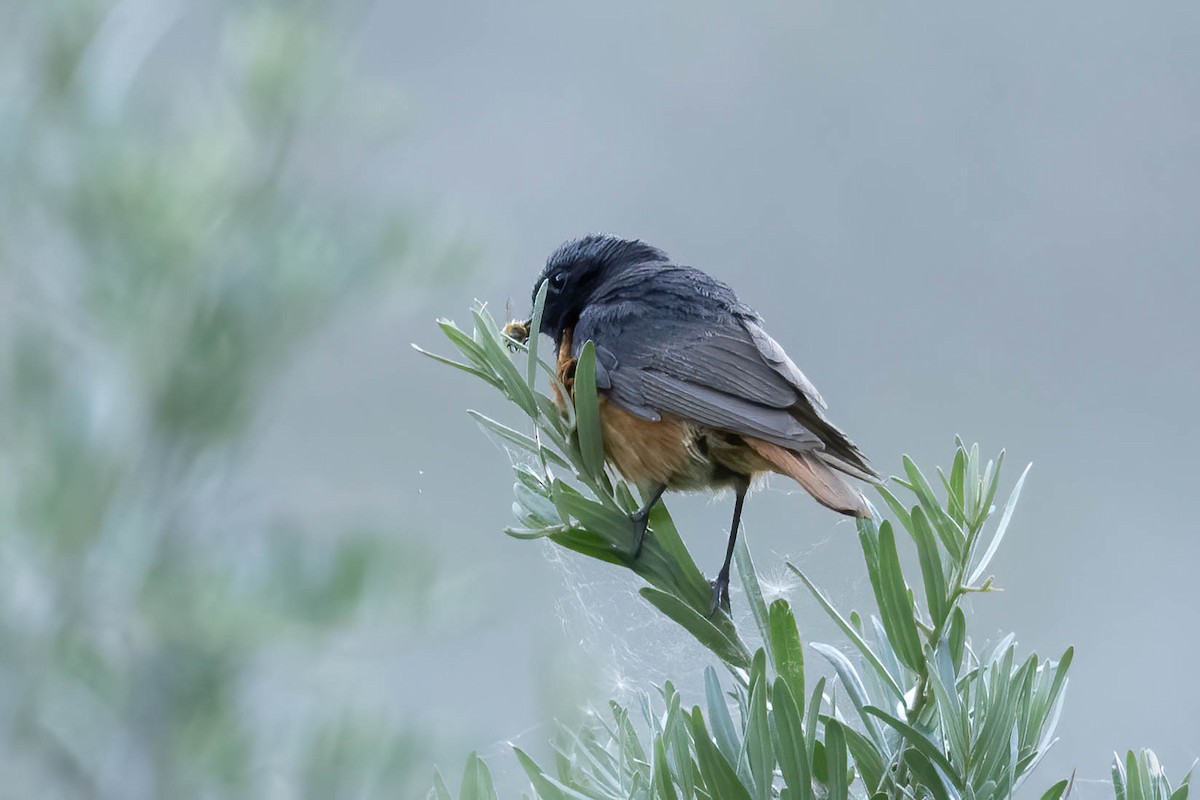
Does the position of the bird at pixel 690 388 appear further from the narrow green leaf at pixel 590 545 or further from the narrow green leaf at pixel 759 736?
the narrow green leaf at pixel 759 736

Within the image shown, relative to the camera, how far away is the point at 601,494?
1.82ft

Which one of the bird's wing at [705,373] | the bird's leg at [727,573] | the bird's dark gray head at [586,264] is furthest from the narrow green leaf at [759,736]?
the bird's dark gray head at [586,264]

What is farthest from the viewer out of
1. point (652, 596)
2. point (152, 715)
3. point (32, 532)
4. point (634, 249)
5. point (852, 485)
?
point (152, 715)

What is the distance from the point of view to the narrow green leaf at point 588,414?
517mm

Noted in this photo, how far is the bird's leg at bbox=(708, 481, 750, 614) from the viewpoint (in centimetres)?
54

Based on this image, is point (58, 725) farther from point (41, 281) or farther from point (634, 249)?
point (634, 249)

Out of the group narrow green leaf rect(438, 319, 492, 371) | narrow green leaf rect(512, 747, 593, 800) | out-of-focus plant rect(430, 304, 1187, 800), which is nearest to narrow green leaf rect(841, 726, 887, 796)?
out-of-focus plant rect(430, 304, 1187, 800)

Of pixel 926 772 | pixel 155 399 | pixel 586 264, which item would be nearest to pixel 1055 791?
pixel 926 772

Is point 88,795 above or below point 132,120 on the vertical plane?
below

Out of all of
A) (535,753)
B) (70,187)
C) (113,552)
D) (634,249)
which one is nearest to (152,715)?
(113,552)

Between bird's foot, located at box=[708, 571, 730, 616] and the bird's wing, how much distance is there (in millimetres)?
79

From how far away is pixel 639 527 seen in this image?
0.53 metres

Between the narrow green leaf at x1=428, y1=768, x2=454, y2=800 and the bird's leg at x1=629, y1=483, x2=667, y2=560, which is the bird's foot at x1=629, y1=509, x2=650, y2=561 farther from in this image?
the narrow green leaf at x1=428, y1=768, x2=454, y2=800

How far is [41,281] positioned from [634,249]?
1.61m
